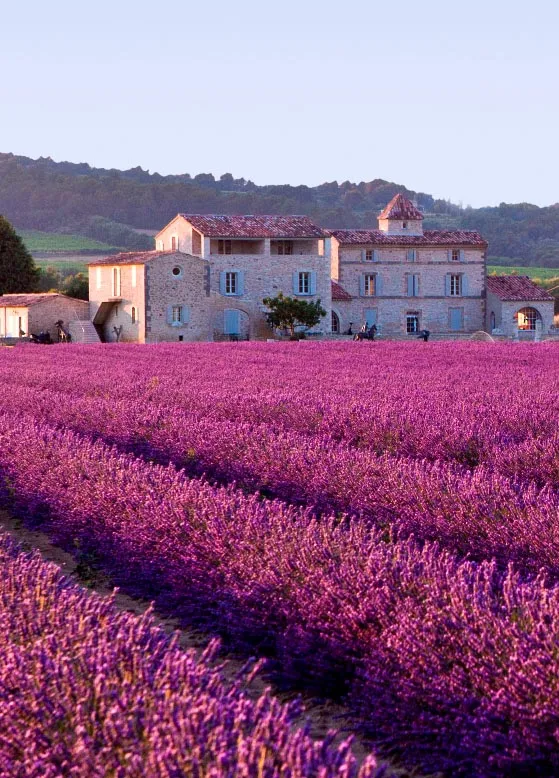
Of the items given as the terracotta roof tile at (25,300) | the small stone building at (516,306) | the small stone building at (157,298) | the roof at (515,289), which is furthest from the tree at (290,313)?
the roof at (515,289)

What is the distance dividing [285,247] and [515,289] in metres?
10.7

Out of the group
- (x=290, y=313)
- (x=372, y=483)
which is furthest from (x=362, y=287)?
(x=372, y=483)

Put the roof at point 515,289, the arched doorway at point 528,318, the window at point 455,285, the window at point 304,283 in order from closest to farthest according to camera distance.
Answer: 1. the window at point 304,283
2. the roof at point 515,289
3. the arched doorway at point 528,318
4. the window at point 455,285

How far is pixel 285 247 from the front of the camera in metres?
48.8

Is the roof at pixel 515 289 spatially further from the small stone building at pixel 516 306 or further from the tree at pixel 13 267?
the tree at pixel 13 267

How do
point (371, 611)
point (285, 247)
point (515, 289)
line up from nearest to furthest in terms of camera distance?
1. point (371, 611)
2. point (285, 247)
3. point (515, 289)

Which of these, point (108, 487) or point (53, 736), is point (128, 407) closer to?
point (108, 487)

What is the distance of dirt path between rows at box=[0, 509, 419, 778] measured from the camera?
3.67 meters

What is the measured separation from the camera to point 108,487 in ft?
19.8

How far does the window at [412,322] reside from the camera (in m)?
53.2

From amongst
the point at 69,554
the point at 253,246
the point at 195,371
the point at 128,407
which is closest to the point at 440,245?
the point at 253,246

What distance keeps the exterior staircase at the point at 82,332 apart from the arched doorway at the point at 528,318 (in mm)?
18494

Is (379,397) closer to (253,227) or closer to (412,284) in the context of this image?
(253,227)

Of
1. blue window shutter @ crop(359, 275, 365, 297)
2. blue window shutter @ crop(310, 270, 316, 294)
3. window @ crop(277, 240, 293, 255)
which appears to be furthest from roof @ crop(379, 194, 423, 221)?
blue window shutter @ crop(310, 270, 316, 294)
